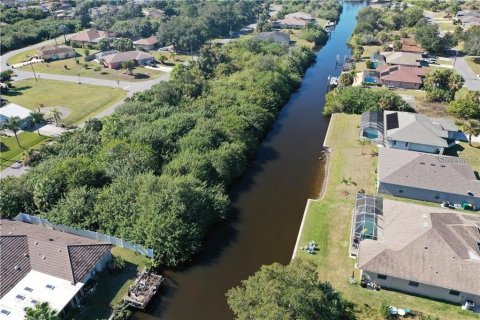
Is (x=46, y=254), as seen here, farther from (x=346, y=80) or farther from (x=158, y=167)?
(x=346, y=80)

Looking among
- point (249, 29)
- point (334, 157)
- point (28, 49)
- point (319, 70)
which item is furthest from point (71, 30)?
point (334, 157)

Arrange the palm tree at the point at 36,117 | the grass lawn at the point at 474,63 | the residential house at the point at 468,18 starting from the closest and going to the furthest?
the palm tree at the point at 36,117, the grass lawn at the point at 474,63, the residential house at the point at 468,18

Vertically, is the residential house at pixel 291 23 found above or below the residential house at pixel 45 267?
above

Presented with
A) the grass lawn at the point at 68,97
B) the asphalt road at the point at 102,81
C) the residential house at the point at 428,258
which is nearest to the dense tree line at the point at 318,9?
the asphalt road at the point at 102,81

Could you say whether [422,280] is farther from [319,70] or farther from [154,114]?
[319,70]

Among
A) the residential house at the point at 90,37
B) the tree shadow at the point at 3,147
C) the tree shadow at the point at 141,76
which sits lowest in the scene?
the tree shadow at the point at 3,147

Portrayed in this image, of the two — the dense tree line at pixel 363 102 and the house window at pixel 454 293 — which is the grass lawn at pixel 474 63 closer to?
the dense tree line at pixel 363 102

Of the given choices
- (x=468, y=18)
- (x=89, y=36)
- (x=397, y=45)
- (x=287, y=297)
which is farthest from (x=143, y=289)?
(x=468, y=18)
